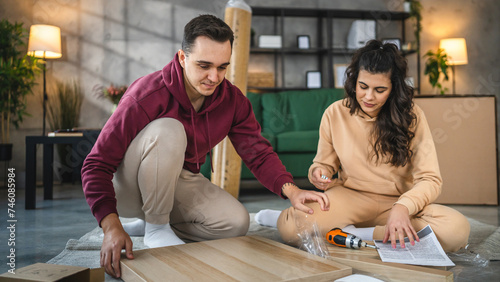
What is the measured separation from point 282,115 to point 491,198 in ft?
5.88

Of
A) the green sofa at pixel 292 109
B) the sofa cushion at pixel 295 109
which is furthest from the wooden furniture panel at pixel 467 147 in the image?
the sofa cushion at pixel 295 109

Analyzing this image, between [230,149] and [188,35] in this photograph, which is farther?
[230,149]

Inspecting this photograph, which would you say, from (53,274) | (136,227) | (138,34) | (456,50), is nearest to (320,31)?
(456,50)

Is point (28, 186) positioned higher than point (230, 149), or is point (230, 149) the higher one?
point (230, 149)

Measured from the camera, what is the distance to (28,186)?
265 cm

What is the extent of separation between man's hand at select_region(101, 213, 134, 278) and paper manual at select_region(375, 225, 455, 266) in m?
0.71

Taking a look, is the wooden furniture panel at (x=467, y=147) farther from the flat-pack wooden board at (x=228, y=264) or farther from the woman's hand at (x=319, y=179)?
the flat-pack wooden board at (x=228, y=264)

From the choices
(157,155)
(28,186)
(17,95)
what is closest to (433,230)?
(157,155)

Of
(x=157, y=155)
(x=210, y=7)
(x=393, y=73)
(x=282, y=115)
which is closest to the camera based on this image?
(x=157, y=155)

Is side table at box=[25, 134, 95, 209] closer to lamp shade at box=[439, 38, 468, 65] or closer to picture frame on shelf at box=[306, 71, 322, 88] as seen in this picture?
picture frame on shelf at box=[306, 71, 322, 88]

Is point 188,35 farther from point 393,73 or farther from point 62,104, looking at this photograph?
point 62,104

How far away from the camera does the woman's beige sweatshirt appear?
57.6 inches

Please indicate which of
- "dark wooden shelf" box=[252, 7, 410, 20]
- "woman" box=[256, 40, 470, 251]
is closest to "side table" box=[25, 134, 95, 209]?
"woman" box=[256, 40, 470, 251]

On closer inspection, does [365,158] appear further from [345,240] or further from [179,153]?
[179,153]
